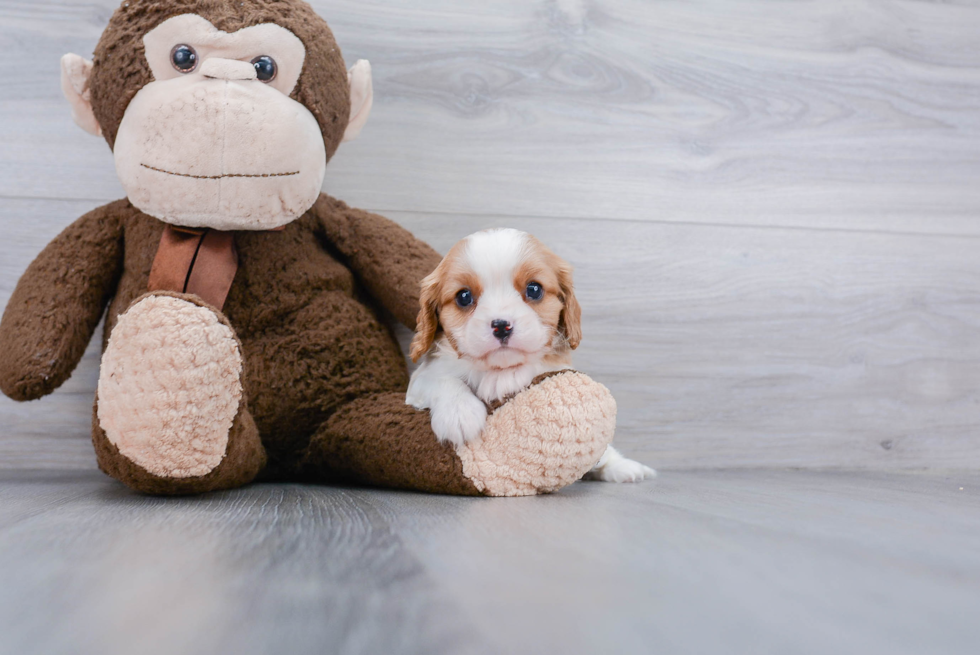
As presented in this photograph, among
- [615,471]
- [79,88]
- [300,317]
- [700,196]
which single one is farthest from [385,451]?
[700,196]

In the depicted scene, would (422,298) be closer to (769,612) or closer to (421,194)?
(421,194)

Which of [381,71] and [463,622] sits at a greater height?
[381,71]

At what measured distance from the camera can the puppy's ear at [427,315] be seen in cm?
85

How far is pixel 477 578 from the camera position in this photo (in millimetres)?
463

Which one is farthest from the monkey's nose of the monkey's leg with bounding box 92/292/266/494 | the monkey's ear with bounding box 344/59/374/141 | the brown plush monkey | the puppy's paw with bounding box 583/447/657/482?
the puppy's paw with bounding box 583/447/657/482

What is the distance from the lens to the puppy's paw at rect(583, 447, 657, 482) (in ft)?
3.22

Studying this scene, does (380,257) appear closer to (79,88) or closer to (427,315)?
(427,315)

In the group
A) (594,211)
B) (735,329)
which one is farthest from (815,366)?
(594,211)

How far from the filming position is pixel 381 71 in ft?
3.75

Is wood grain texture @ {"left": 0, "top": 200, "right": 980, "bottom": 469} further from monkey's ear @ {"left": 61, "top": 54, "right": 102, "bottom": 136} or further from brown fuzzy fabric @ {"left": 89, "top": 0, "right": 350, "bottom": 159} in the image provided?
monkey's ear @ {"left": 61, "top": 54, "right": 102, "bottom": 136}

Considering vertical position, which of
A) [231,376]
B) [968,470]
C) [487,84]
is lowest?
[968,470]

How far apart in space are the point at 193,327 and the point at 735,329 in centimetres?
91

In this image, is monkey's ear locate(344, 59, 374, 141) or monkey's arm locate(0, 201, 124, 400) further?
monkey's ear locate(344, 59, 374, 141)

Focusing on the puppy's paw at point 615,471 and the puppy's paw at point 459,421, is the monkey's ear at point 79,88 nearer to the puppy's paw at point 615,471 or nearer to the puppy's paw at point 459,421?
the puppy's paw at point 459,421
